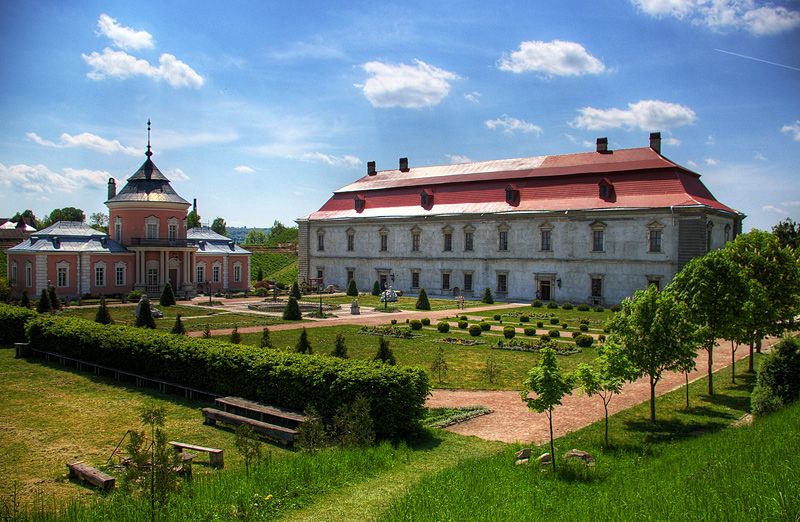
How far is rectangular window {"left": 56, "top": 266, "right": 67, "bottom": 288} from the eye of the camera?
43447 millimetres

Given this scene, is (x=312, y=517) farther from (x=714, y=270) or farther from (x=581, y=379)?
(x=714, y=270)

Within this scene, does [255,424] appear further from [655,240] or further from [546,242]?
[546,242]

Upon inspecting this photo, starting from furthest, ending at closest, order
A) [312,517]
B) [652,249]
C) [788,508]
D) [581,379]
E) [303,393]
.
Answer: [652,249], [303,393], [581,379], [312,517], [788,508]

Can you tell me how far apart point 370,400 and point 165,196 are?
4244 cm

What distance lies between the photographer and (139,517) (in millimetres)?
7297

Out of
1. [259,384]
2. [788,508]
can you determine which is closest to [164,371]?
[259,384]

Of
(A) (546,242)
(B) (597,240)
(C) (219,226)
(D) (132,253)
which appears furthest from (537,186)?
(C) (219,226)

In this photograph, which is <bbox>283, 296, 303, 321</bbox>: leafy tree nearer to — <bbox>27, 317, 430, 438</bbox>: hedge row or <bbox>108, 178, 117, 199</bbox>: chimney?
<bbox>27, 317, 430, 438</bbox>: hedge row

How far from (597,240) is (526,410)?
1231 inches

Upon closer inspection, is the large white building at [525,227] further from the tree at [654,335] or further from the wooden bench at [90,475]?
the wooden bench at [90,475]

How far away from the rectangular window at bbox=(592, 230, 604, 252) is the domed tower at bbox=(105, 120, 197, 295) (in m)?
31.2

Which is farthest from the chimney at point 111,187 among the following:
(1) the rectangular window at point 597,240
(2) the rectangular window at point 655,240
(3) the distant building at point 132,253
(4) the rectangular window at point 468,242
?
(2) the rectangular window at point 655,240

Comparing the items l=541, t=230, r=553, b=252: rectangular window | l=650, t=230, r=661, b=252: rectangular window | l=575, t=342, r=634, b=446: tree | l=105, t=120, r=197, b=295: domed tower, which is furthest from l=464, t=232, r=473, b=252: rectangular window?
l=575, t=342, r=634, b=446: tree

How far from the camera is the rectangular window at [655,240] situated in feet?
132
